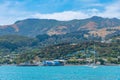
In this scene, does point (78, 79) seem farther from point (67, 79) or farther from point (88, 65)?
point (88, 65)

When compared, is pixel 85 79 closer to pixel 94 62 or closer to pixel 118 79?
pixel 118 79

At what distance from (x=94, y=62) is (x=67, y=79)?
345 feet

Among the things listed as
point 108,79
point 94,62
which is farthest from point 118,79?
point 94,62

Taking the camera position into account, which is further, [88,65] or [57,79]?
[88,65]

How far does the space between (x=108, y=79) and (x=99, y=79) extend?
1.91 m

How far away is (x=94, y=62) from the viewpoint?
7608 inches

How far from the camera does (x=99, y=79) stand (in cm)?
8812

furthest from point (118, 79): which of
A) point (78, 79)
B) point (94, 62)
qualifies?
point (94, 62)

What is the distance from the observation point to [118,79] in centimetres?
8569

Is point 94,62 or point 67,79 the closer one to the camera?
point 67,79

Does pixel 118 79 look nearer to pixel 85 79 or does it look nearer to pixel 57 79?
pixel 85 79

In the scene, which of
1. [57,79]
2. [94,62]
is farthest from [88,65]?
[57,79]

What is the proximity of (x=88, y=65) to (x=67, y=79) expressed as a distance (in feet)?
363

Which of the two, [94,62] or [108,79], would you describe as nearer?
[108,79]
